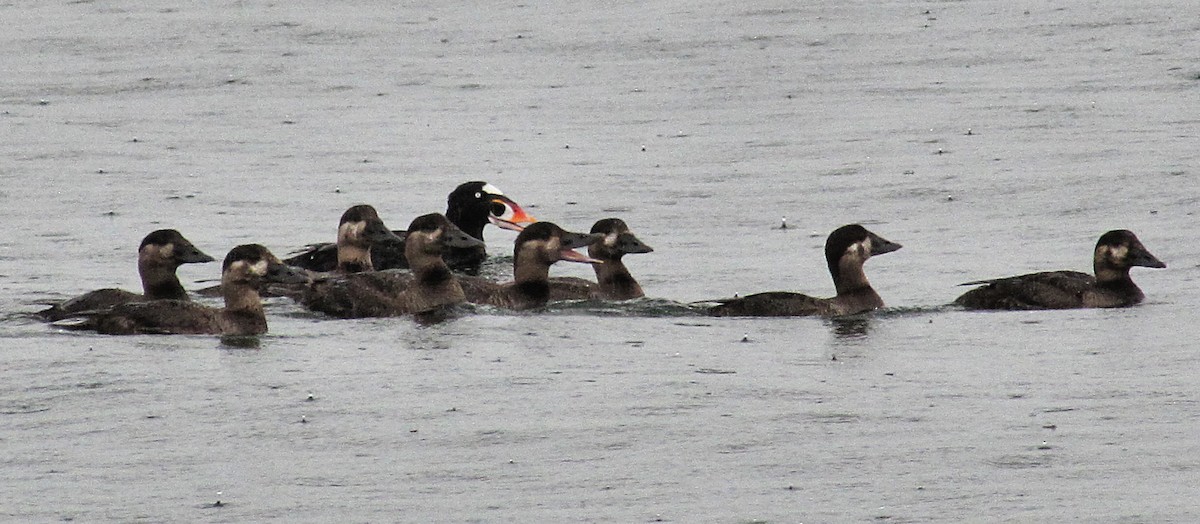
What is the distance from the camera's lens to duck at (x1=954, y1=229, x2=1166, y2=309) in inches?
619

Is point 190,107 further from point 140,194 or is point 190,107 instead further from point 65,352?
point 65,352

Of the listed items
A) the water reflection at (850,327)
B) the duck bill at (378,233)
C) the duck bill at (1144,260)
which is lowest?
the water reflection at (850,327)

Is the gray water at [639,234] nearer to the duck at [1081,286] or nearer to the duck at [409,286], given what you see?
the duck at [1081,286]

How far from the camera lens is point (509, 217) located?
A: 20.1 metres

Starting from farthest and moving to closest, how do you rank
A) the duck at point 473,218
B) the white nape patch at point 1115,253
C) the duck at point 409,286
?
1. the duck at point 473,218
2. the white nape patch at point 1115,253
3. the duck at point 409,286

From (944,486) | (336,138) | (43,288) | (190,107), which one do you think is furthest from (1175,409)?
(190,107)

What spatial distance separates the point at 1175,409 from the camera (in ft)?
39.1

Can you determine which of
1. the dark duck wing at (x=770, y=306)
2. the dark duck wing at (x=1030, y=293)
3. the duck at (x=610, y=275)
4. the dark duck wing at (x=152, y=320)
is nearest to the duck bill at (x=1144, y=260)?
the dark duck wing at (x=1030, y=293)

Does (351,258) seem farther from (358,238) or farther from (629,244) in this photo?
(629,244)

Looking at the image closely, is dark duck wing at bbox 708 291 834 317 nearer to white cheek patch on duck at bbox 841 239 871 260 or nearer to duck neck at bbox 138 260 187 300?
white cheek patch on duck at bbox 841 239 871 260

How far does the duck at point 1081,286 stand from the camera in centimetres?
1573

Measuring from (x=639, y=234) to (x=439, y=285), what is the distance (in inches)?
128

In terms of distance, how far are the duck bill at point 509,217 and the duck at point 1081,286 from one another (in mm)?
5042

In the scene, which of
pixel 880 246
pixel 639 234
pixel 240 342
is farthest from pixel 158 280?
pixel 880 246
